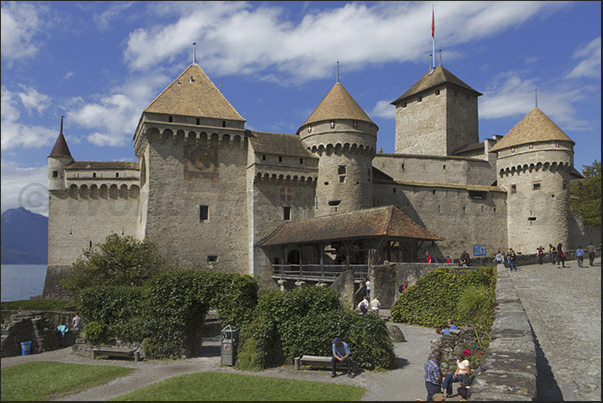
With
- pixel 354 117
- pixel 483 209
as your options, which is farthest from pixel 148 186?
pixel 483 209

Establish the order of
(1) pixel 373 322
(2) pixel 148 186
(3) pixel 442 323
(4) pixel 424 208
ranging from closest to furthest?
(1) pixel 373 322 → (3) pixel 442 323 → (2) pixel 148 186 → (4) pixel 424 208

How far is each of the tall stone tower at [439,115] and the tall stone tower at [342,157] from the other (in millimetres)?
14711

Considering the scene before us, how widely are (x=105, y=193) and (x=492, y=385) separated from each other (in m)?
30.9

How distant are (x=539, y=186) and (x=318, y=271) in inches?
805

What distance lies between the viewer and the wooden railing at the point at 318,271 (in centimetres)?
2242

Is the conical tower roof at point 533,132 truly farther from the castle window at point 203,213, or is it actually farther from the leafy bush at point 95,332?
the leafy bush at point 95,332

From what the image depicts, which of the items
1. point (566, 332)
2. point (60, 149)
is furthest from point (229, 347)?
point (60, 149)

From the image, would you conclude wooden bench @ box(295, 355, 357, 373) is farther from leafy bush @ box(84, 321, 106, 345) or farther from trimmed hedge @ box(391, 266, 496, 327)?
leafy bush @ box(84, 321, 106, 345)

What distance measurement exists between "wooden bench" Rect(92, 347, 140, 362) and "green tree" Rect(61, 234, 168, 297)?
27.2ft

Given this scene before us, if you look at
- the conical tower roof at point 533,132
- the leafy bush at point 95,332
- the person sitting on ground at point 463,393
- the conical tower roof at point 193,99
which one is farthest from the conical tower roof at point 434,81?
the person sitting on ground at point 463,393

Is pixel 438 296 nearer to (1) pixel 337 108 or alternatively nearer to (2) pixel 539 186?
(1) pixel 337 108

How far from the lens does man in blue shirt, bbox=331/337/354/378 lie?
11938 mm

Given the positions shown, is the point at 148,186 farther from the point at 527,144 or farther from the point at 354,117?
the point at 527,144

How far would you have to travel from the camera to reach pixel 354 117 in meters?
31.3
